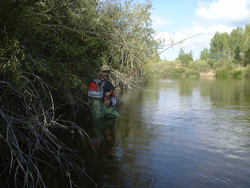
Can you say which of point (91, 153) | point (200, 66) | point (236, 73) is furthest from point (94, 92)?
point (200, 66)

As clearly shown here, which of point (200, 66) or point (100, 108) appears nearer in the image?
point (100, 108)

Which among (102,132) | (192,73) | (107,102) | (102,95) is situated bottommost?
(102,132)

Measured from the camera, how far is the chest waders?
8125 millimetres

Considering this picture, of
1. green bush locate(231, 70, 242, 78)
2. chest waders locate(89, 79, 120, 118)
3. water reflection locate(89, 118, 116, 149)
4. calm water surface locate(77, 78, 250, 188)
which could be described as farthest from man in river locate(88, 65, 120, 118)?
green bush locate(231, 70, 242, 78)

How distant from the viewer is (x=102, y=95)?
26.3 ft

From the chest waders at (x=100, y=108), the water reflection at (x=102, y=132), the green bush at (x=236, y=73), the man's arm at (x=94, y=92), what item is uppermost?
the green bush at (x=236, y=73)

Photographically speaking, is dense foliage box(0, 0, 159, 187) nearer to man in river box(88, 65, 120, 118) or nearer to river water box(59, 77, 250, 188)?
man in river box(88, 65, 120, 118)

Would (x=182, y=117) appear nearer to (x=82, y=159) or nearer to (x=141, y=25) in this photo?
(x=82, y=159)

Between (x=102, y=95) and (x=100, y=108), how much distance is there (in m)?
0.53

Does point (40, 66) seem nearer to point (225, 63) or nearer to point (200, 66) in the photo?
point (225, 63)

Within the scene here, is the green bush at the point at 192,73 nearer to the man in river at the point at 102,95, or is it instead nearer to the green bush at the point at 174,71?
the green bush at the point at 174,71

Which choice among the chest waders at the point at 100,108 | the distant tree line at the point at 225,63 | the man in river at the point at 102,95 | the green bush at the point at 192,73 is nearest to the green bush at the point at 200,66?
the distant tree line at the point at 225,63

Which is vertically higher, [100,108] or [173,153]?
[100,108]

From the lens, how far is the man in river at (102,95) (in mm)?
7988
